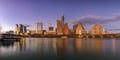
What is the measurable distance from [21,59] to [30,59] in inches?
22.3

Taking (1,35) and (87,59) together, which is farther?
(1,35)

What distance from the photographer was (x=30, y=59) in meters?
11.5

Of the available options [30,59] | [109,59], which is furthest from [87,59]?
[30,59]

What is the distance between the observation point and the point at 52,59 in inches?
462

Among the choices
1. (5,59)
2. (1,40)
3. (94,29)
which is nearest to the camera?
(5,59)

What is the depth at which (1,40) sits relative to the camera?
111 ft

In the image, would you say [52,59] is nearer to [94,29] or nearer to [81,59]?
[81,59]

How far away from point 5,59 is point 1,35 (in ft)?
79.1

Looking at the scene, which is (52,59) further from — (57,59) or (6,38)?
(6,38)

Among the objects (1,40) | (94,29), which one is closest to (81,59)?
(1,40)

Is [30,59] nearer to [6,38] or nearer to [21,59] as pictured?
[21,59]

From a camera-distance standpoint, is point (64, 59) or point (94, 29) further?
point (94, 29)

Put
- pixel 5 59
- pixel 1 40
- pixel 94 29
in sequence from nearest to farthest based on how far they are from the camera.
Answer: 1. pixel 5 59
2. pixel 1 40
3. pixel 94 29

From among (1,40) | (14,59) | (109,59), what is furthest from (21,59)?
(1,40)
